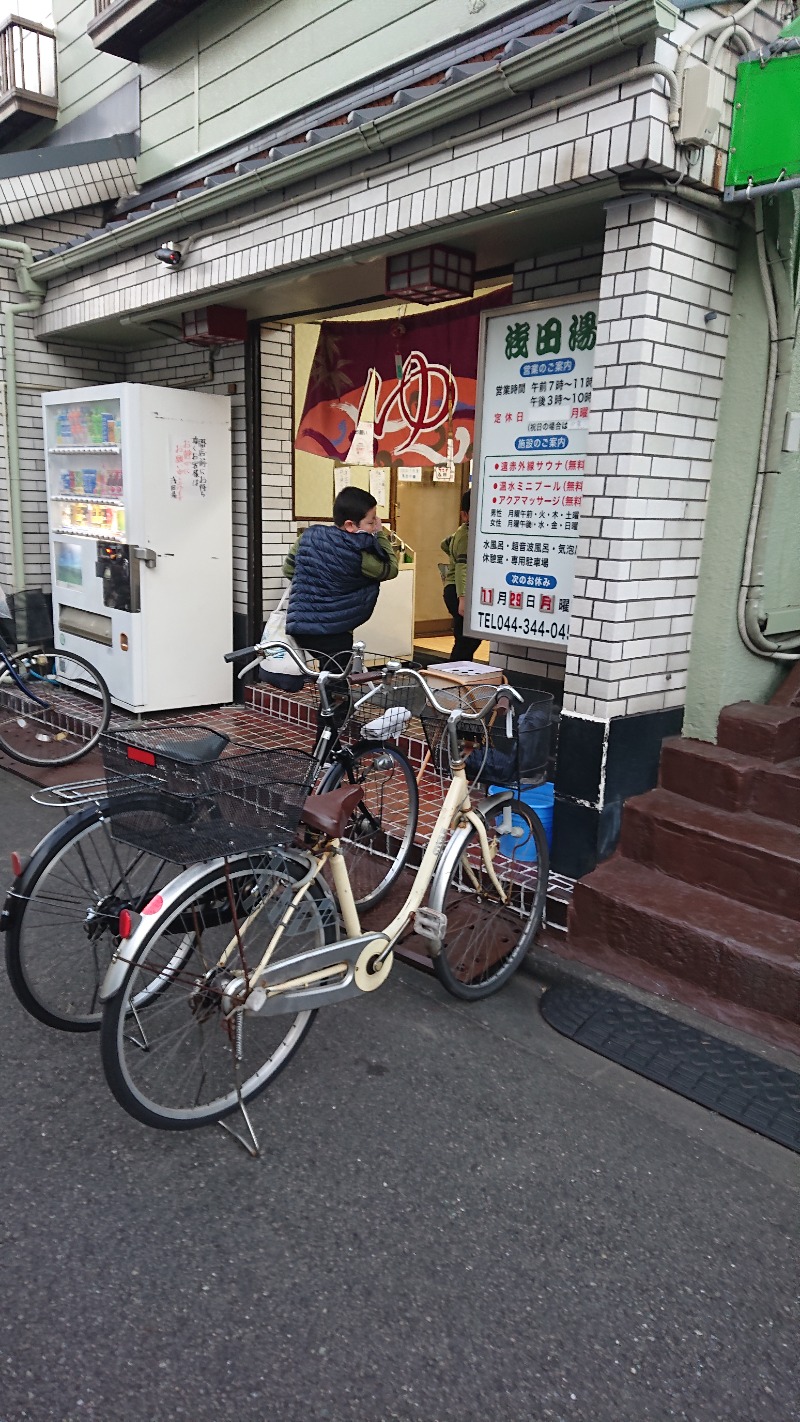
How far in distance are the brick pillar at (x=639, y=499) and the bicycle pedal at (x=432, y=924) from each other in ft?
4.22

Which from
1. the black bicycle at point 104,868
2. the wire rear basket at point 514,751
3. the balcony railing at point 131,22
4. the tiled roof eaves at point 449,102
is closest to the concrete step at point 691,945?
the wire rear basket at point 514,751

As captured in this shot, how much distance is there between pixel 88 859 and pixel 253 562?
4852mm

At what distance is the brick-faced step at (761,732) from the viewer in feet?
15.4

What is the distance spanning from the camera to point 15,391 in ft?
30.2

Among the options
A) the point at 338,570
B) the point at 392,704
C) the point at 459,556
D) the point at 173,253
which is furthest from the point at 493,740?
the point at 173,253

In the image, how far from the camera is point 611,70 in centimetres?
402

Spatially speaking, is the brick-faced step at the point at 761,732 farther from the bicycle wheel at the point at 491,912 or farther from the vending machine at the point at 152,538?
the vending machine at the point at 152,538

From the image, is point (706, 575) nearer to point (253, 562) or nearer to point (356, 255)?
point (356, 255)

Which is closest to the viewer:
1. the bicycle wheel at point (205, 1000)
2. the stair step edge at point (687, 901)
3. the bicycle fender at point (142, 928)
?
the bicycle fender at point (142, 928)

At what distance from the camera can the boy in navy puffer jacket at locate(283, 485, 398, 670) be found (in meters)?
6.12

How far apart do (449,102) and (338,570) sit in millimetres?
2706

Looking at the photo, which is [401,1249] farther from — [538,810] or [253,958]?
[538,810]

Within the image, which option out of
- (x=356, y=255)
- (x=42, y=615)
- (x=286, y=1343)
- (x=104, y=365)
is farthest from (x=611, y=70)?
(x=104, y=365)

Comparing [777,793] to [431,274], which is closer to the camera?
[777,793]
